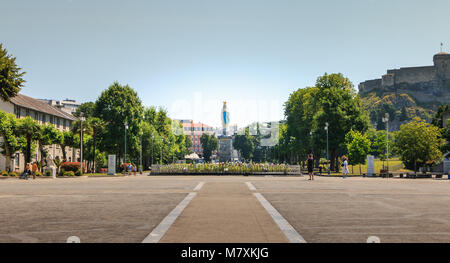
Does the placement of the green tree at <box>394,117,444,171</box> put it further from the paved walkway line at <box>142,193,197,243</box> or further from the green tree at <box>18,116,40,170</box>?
the paved walkway line at <box>142,193,197,243</box>

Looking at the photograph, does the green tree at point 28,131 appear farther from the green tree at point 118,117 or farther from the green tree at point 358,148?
the green tree at point 358,148

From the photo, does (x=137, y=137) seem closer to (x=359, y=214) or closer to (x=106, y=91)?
(x=106, y=91)

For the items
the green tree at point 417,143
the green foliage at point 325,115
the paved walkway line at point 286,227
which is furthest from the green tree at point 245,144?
the paved walkway line at point 286,227

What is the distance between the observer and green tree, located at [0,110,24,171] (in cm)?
5617

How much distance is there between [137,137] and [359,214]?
202ft

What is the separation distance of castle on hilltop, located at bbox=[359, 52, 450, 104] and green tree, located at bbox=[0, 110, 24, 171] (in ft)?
563

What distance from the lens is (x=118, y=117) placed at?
2645 inches

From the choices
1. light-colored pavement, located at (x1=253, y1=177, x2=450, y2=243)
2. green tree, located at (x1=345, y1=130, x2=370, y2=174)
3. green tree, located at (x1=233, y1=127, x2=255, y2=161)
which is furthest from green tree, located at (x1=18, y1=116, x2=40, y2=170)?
green tree, located at (x1=233, y1=127, x2=255, y2=161)

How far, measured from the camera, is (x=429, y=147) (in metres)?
53.0

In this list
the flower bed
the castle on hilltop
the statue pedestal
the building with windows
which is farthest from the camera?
the castle on hilltop

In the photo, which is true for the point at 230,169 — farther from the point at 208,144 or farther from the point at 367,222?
the point at 208,144
